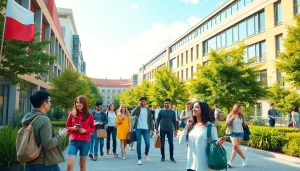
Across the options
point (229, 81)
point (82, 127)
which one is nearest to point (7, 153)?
point (82, 127)

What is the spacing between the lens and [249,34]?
1299 inches

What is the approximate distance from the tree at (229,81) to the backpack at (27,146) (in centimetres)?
1635

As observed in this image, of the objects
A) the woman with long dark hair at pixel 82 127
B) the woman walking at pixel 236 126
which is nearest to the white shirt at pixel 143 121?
the woman walking at pixel 236 126

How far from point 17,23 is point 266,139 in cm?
975

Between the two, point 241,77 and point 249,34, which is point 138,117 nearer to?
point 241,77

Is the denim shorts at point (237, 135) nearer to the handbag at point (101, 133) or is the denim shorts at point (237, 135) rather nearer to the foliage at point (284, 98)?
the handbag at point (101, 133)

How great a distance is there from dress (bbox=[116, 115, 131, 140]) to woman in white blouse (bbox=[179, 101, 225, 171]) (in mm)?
5473

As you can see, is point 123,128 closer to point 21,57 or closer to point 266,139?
point 21,57

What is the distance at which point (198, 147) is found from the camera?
3893 millimetres

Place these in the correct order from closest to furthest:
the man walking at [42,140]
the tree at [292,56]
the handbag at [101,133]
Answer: the man walking at [42,140] < the handbag at [101,133] < the tree at [292,56]

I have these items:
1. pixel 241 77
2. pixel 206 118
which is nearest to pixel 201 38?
pixel 241 77

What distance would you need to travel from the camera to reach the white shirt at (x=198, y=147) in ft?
12.7

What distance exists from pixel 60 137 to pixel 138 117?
5368 millimetres

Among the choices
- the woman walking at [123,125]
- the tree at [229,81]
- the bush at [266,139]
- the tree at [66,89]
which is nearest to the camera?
the woman walking at [123,125]
